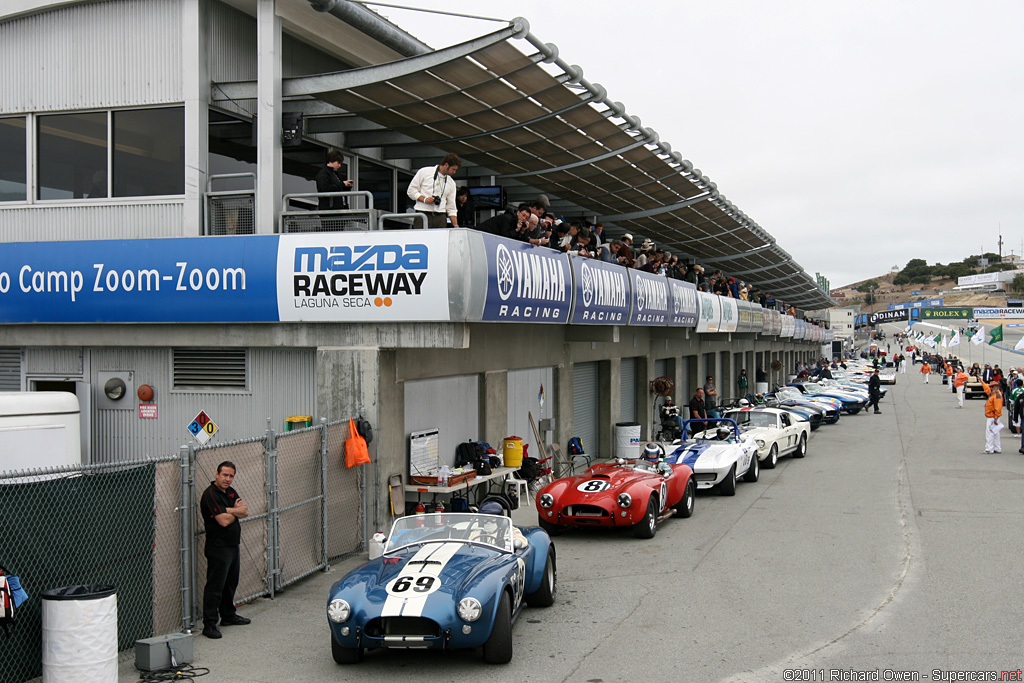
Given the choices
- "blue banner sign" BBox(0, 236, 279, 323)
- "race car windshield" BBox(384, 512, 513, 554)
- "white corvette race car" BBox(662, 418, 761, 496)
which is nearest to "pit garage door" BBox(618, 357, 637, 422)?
"white corvette race car" BBox(662, 418, 761, 496)

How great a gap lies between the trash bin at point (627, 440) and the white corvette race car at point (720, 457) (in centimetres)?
239

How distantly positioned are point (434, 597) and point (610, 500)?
595 centimetres

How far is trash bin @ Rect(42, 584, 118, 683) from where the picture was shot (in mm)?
6781

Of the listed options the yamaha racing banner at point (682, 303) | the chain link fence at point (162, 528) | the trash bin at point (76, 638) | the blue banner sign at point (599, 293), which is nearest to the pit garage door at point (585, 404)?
the yamaha racing banner at point (682, 303)

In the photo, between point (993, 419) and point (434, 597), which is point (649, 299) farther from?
point (434, 597)

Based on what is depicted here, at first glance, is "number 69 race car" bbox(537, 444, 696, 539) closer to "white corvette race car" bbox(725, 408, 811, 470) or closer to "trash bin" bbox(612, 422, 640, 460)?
"white corvette race car" bbox(725, 408, 811, 470)

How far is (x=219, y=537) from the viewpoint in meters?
8.59

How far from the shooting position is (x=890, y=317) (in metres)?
173

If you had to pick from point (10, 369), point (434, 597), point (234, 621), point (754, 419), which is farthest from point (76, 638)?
point (754, 419)

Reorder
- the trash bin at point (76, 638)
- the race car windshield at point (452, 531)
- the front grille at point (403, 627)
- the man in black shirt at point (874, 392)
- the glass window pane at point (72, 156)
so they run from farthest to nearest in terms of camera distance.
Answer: the man in black shirt at point (874, 392), the glass window pane at point (72, 156), the race car windshield at point (452, 531), the front grille at point (403, 627), the trash bin at point (76, 638)

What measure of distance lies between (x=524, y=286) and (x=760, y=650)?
6.92 metres

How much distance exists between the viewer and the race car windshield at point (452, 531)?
876 cm

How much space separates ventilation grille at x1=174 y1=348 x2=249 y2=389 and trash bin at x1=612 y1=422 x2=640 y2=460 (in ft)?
39.6

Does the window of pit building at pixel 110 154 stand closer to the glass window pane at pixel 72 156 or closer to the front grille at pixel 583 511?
the glass window pane at pixel 72 156
